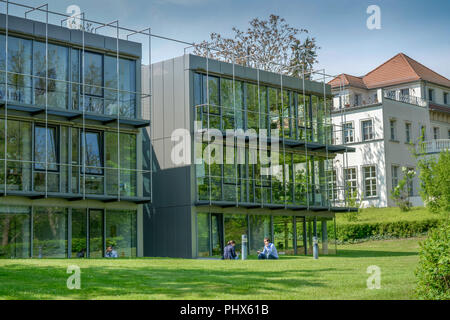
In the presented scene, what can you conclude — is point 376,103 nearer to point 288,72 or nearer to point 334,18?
point 288,72

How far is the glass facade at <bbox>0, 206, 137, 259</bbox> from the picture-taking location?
25.8 meters

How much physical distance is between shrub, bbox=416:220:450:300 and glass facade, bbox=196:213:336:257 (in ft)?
58.9

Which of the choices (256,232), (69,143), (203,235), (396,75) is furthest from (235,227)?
(396,75)

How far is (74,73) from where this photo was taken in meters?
28.1

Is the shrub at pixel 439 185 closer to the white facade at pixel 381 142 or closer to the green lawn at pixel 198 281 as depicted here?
the white facade at pixel 381 142

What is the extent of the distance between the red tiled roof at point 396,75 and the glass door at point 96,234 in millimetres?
38081

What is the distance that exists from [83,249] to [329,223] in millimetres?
21962

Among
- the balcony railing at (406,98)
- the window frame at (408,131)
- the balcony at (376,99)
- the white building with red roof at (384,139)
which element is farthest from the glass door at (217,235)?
the balcony railing at (406,98)

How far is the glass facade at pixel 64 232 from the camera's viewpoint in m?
25.8

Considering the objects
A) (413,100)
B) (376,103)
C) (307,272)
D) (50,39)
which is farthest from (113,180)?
(413,100)
